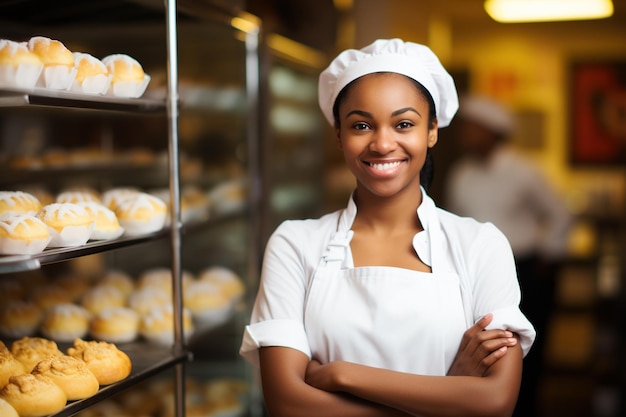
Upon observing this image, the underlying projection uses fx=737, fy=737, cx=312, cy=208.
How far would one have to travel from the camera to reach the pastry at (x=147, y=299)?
7.94 ft

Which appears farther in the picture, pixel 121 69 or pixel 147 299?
pixel 147 299

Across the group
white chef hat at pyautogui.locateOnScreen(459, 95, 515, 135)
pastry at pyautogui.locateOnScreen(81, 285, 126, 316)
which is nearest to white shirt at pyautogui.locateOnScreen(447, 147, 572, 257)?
white chef hat at pyautogui.locateOnScreen(459, 95, 515, 135)

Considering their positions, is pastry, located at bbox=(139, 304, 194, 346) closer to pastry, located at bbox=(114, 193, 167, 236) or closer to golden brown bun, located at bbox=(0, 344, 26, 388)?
pastry, located at bbox=(114, 193, 167, 236)

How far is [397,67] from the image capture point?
1512 mm

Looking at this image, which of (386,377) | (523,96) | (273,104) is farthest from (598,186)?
(386,377)

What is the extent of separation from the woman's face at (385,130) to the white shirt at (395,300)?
144mm

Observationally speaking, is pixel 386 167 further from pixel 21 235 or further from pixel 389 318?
pixel 21 235

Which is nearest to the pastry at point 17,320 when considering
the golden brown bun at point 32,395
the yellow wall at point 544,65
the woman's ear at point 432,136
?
the golden brown bun at point 32,395

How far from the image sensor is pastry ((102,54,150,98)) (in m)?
1.90

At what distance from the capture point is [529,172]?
3.91m

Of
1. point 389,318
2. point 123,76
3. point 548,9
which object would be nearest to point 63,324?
point 123,76

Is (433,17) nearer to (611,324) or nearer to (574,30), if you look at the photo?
(574,30)

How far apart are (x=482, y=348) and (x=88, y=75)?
111 cm

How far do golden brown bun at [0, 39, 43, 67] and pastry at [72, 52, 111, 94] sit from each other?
0.52ft
